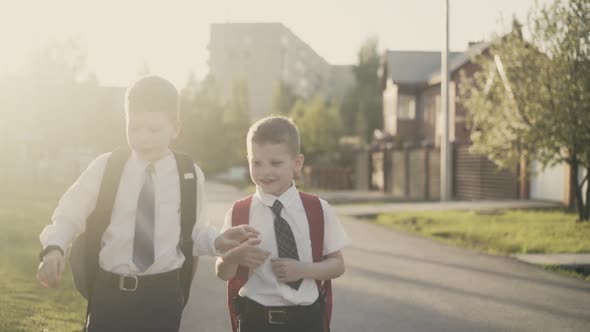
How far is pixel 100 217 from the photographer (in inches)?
128

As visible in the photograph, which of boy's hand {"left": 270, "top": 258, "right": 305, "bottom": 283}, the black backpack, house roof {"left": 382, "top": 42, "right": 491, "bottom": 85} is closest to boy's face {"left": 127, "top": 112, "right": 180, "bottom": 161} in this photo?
the black backpack

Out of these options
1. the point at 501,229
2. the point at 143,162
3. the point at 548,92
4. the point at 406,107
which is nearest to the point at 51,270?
the point at 143,162

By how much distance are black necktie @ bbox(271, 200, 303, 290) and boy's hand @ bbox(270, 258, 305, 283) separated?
0.25 feet

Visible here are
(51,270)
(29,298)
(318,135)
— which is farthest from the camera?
(318,135)

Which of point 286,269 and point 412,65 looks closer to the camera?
point 286,269

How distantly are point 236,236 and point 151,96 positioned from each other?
72 cm

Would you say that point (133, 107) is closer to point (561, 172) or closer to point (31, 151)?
point (561, 172)

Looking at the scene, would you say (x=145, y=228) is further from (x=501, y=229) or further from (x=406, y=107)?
(x=406, y=107)

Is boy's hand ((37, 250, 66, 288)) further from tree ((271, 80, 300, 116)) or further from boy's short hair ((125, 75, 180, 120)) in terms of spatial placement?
tree ((271, 80, 300, 116))

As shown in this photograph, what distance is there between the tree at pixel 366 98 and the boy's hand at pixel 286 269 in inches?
2761

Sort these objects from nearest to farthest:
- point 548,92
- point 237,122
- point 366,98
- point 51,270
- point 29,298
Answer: point 51,270 → point 29,298 → point 548,92 → point 237,122 → point 366,98

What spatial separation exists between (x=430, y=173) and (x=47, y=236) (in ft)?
90.4

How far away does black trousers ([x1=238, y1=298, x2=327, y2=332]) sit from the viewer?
3.25m

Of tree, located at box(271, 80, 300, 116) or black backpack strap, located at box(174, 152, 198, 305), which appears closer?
black backpack strap, located at box(174, 152, 198, 305)
